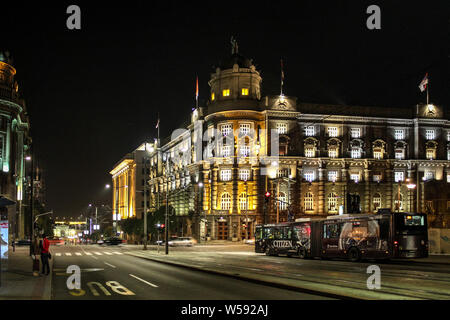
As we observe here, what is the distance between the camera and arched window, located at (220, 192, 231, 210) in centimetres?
8925

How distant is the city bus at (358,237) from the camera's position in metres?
34.3

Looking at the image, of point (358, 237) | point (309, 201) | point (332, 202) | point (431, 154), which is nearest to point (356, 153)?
point (332, 202)

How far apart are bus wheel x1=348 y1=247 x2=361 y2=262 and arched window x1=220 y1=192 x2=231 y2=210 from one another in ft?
171

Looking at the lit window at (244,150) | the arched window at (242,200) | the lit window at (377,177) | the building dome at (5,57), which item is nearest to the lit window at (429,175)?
the lit window at (377,177)

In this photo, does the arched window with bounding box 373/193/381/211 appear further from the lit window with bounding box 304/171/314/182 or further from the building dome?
the building dome

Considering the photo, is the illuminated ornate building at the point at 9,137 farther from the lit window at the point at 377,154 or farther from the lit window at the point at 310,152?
the lit window at the point at 377,154

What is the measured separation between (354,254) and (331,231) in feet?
9.62

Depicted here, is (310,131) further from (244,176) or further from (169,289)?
(169,289)

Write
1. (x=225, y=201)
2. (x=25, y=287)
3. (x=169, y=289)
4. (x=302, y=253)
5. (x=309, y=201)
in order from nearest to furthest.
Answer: (x=25, y=287) → (x=169, y=289) → (x=302, y=253) → (x=225, y=201) → (x=309, y=201)

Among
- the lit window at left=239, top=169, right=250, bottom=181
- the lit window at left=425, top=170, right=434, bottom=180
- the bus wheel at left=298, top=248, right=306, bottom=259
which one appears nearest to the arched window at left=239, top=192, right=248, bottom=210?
the lit window at left=239, top=169, right=250, bottom=181

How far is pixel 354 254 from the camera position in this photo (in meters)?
37.4

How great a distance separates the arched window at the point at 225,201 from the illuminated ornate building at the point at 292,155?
0.55 ft
